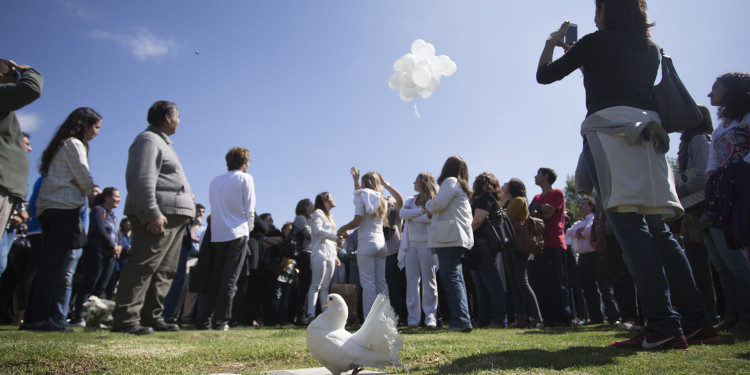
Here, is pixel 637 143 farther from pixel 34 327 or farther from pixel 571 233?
pixel 571 233

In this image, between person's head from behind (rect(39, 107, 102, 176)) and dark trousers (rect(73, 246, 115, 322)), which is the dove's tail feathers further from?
dark trousers (rect(73, 246, 115, 322))

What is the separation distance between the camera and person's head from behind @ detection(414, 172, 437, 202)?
6.31m

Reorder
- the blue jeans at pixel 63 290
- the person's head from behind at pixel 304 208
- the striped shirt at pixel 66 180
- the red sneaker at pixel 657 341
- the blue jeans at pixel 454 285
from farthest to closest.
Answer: the person's head from behind at pixel 304 208, the blue jeans at pixel 63 290, the blue jeans at pixel 454 285, the striped shirt at pixel 66 180, the red sneaker at pixel 657 341

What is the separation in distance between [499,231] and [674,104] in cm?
302

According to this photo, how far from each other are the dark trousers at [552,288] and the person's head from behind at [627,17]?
378 centimetres

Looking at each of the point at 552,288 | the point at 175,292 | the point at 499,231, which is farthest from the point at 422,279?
the point at 175,292

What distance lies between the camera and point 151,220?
4320 millimetres

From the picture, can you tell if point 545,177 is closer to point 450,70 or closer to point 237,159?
point 450,70

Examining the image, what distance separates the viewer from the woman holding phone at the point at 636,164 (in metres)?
2.90

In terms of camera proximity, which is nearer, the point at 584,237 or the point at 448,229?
the point at 448,229

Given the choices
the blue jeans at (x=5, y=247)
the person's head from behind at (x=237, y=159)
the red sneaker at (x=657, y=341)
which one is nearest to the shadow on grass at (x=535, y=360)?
the red sneaker at (x=657, y=341)

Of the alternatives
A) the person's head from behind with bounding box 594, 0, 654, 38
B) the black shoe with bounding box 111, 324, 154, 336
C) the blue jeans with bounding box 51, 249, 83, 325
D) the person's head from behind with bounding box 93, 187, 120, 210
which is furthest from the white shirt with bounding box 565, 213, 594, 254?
the person's head from behind with bounding box 93, 187, 120, 210

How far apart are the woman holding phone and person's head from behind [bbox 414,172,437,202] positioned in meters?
3.02

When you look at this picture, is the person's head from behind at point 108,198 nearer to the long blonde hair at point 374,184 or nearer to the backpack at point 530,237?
the long blonde hair at point 374,184
